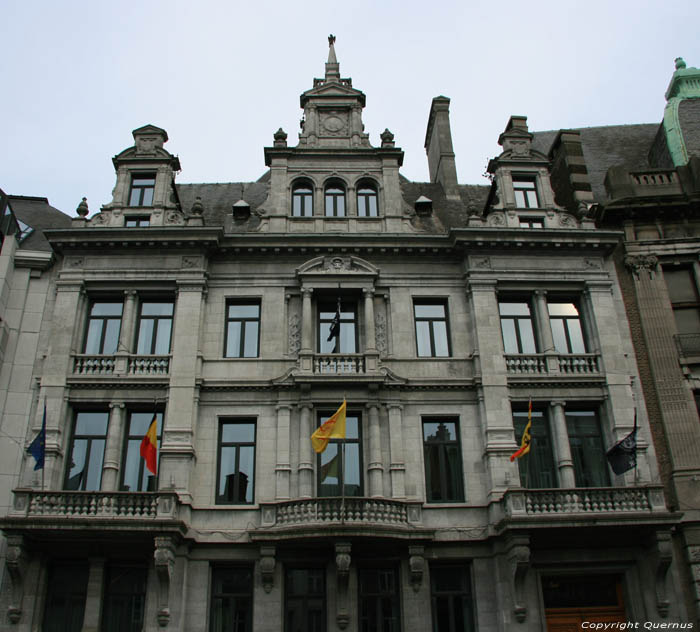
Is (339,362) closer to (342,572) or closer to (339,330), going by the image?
(339,330)

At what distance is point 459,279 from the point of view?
24047mm

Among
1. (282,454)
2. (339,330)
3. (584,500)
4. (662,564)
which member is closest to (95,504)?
(282,454)

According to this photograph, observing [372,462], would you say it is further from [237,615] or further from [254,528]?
[237,615]

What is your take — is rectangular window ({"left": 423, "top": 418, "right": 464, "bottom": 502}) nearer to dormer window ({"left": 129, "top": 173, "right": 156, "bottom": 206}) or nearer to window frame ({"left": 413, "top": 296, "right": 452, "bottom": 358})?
window frame ({"left": 413, "top": 296, "right": 452, "bottom": 358})

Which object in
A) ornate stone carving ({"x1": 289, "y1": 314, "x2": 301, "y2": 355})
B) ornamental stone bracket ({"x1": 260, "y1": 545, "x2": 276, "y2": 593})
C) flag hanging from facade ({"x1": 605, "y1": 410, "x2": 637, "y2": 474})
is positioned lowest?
ornamental stone bracket ({"x1": 260, "y1": 545, "x2": 276, "y2": 593})

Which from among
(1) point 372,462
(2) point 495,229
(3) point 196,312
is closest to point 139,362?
(3) point 196,312

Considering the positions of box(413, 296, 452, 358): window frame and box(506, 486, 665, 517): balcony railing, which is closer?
box(506, 486, 665, 517): balcony railing

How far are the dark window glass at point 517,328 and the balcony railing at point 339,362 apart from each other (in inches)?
186

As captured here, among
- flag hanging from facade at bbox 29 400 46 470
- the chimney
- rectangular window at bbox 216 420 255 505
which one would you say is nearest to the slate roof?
flag hanging from facade at bbox 29 400 46 470

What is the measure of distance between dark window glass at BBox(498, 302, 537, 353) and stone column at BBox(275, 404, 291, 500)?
23.9ft

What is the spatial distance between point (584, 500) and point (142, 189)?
687 inches

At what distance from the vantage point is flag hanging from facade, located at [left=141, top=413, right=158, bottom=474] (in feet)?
64.6

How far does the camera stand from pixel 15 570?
60.8 feet

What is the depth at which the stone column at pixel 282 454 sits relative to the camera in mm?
20469
